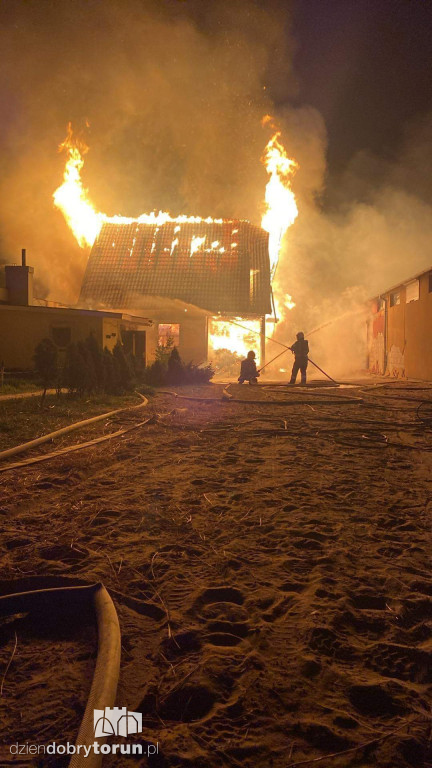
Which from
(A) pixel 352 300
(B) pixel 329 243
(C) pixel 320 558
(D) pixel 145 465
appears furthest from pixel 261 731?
(B) pixel 329 243

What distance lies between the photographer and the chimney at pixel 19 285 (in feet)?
64.2

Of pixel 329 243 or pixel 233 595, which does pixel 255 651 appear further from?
pixel 329 243

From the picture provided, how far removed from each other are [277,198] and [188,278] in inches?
320

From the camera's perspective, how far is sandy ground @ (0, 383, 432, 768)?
72.3 inches

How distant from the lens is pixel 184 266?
87.4 feet

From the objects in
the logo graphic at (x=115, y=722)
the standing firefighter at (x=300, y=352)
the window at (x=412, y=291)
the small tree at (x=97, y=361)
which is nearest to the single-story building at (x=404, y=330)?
the window at (x=412, y=291)

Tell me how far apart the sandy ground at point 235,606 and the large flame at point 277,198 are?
80.5 feet

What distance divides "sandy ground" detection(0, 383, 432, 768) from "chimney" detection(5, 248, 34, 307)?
50.4ft

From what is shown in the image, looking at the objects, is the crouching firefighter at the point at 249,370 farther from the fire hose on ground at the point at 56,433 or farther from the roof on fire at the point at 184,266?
the fire hose on ground at the point at 56,433

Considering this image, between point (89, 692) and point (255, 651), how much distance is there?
2.57ft

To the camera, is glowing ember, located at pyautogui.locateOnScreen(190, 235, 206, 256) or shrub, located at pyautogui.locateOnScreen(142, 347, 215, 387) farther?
glowing ember, located at pyautogui.locateOnScreen(190, 235, 206, 256)

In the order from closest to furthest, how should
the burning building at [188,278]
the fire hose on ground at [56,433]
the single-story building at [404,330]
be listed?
1. the fire hose on ground at [56,433]
2. the single-story building at [404,330]
3. the burning building at [188,278]

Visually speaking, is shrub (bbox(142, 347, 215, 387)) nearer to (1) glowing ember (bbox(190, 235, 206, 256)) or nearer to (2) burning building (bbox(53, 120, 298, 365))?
(2) burning building (bbox(53, 120, 298, 365))

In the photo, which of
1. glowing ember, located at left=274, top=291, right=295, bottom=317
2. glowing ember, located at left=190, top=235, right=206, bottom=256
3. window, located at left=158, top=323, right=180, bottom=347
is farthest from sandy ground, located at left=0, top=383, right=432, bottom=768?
glowing ember, located at left=274, top=291, right=295, bottom=317
